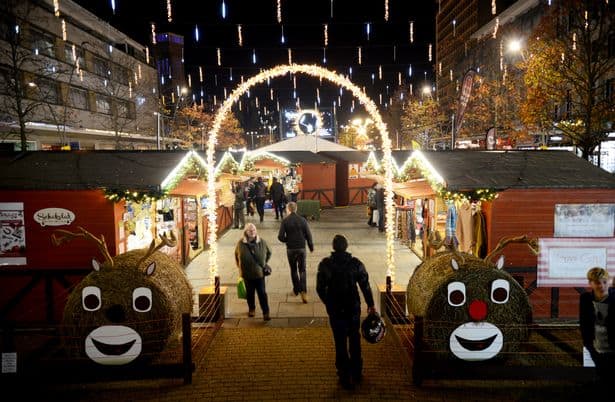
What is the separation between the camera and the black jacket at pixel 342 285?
17.5ft

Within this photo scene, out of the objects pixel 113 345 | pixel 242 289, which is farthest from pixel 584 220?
pixel 113 345

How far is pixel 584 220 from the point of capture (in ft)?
→ 25.7

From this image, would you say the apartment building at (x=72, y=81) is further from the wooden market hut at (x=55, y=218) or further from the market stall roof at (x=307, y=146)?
the wooden market hut at (x=55, y=218)

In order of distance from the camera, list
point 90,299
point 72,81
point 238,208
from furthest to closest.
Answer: point 72,81 < point 238,208 < point 90,299

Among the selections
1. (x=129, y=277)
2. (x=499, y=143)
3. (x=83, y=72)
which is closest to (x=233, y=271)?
(x=129, y=277)

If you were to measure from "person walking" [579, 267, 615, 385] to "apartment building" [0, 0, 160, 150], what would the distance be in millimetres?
20098

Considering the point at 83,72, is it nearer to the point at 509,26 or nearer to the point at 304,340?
the point at 304,340

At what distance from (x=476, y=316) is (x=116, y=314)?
434 cm

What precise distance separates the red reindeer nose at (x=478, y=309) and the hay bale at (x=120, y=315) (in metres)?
3.69

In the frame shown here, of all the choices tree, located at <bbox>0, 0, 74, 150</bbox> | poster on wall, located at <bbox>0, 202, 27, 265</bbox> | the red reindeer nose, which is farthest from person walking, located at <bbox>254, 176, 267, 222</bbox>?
the red reindeer nose

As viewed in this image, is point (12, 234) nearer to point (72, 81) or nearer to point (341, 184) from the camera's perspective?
point (341, 184)

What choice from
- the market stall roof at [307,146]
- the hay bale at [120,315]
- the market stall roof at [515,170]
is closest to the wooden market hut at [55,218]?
the hay bale at [120,315]

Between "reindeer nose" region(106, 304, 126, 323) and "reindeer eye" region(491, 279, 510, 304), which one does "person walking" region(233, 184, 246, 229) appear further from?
"reindeer eye" region(491, 279, 510, 304)

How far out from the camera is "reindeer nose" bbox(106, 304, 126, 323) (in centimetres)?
566
